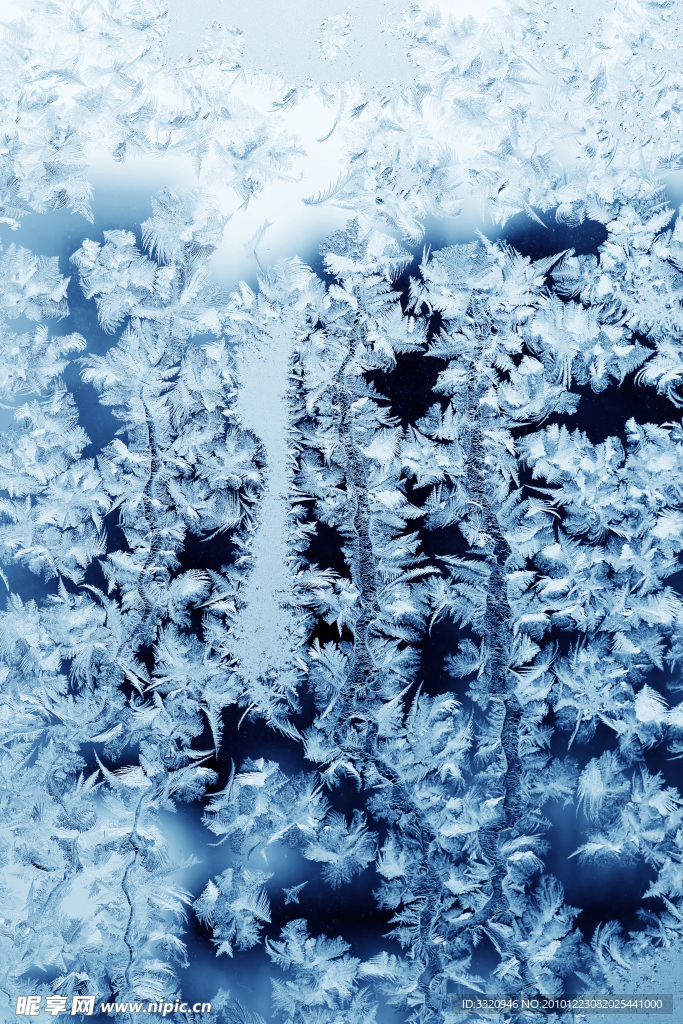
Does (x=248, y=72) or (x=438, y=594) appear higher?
(x=248, y=72)

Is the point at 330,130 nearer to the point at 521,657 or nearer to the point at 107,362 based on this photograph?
the point at 107,362

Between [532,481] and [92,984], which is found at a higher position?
[532,481]

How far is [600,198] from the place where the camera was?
0.54m

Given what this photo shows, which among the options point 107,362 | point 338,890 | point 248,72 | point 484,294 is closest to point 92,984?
point 338,890

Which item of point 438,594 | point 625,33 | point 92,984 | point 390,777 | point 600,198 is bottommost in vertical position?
point 92,984

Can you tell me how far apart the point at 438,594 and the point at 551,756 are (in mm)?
188

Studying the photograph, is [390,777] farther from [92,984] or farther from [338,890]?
[92,984]

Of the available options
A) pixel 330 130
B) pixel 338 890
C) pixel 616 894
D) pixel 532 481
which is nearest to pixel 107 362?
pixel 330 130

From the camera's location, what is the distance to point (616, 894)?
535 mm

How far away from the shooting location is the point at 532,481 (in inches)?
21.2

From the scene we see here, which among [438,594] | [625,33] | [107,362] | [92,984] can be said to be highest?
[625,33]

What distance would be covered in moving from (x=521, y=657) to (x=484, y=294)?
1.15ft

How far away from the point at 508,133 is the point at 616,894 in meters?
0.75

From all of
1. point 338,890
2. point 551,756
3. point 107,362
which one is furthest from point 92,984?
point 107,362
